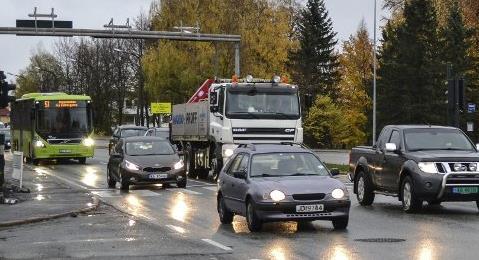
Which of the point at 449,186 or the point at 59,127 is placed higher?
the point at 59,127

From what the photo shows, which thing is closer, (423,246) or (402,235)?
(423,246)

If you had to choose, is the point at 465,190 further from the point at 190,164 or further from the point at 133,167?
the point at 190,164

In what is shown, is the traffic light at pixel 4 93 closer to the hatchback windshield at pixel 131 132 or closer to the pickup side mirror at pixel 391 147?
the pickup side mirror at pixel 391 147

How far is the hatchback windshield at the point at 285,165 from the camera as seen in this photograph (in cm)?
1509

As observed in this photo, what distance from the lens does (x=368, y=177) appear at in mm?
19844

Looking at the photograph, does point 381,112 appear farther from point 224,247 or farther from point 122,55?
point 224,247

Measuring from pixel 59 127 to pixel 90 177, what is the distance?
10.1m

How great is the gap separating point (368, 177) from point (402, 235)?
5.91 m

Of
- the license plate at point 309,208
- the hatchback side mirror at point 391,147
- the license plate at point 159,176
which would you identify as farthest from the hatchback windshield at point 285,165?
the license plate at point 159,176

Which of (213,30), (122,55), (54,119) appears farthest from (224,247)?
(122,55)

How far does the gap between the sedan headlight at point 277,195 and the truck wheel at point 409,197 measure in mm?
4223

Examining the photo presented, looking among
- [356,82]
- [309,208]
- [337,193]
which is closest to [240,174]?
[309,208]

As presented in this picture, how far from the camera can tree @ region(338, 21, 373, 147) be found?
8440cm

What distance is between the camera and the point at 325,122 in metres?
78.1
